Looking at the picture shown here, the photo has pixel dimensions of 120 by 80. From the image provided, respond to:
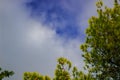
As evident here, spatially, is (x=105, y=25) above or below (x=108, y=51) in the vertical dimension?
above

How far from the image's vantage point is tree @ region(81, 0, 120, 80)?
15332mm

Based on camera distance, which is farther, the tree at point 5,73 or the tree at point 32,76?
the tree at point 32,76

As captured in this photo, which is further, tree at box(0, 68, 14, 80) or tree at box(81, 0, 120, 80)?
tree at box(81, 0, 120, 80)

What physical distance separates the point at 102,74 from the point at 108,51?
1279mm

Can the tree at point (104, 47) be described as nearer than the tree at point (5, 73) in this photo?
No

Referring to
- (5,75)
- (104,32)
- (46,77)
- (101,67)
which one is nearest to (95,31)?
(104,32)

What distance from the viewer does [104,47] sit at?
15.4 metres

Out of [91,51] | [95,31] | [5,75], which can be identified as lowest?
[5,75]

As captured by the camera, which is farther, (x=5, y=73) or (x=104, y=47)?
(x=104, y=47)

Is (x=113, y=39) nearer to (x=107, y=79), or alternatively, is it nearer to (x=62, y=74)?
(x=107, y=79)

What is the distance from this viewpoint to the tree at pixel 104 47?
1533 cm

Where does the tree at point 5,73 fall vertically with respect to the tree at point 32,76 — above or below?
below

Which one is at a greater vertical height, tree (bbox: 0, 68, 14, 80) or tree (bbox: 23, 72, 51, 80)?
tree (bbox: 23, 72, 51, 80)

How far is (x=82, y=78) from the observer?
51.7 ft
